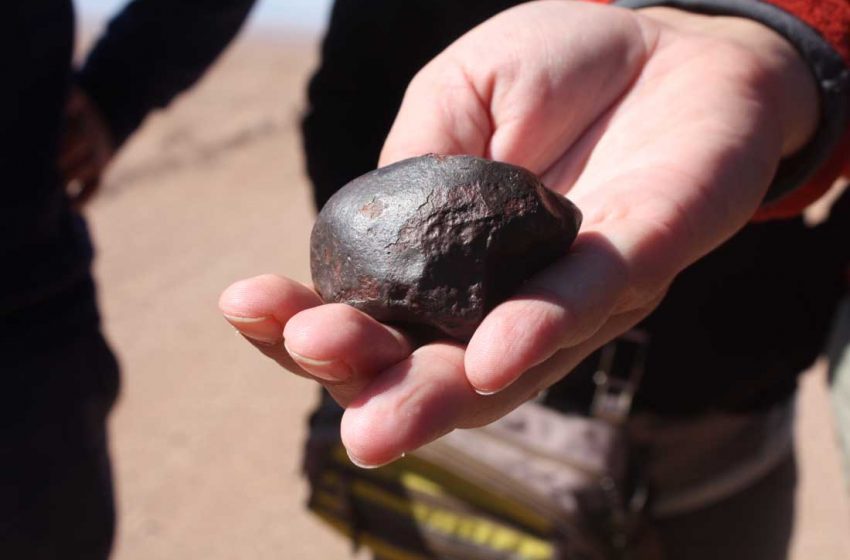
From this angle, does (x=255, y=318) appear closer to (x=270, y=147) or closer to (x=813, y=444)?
(x=813, y=444)

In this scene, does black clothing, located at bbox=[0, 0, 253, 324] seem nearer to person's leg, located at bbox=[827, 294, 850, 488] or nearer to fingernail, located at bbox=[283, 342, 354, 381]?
fingernail, located at bbox=[283, 342, 354, 381]

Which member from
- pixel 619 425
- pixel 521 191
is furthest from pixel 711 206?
pixel 619 425

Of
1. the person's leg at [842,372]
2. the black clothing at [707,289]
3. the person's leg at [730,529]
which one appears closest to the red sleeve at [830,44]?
the black clothing at [707,289]

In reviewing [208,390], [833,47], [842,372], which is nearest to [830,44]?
[833,47]

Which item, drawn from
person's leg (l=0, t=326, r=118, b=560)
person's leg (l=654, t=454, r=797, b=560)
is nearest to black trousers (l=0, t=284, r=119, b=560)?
person's leg (l=0, t=326, r=118, b=560)

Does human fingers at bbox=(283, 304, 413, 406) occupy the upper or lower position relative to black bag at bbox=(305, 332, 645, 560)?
upper

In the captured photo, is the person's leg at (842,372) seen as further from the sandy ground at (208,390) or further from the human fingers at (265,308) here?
the sandy ground at (208,390)
